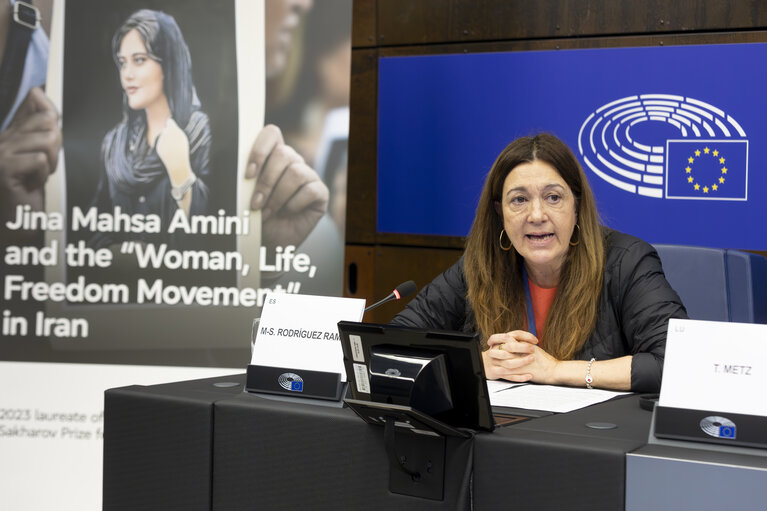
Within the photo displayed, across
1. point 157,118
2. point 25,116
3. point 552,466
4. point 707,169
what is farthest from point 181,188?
point 552,466

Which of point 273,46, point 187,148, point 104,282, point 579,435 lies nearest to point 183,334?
point 104,282

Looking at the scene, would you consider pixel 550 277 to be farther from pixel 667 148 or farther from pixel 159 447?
pixel 667 148

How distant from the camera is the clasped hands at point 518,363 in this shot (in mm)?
1860

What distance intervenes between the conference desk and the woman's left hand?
4.26 ft

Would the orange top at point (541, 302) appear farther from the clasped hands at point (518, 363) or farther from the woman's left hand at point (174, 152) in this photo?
the woman's left hand at point (174, 152)

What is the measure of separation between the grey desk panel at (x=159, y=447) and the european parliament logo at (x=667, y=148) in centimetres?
201

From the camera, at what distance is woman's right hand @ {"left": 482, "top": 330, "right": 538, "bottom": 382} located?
6.11ft

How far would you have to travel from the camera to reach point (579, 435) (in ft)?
4.22

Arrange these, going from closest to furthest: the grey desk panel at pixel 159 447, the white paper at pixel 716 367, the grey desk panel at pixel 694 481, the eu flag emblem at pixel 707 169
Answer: the grey desk panel at pixel 694 481 < the white paper at pixel 716 367 < the grey desk panel at pixel 159 447 < the eu flag emblem at pixel 707 169

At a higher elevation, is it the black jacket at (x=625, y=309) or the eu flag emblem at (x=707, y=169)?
the eu flag emblem at (x=707, y=169)

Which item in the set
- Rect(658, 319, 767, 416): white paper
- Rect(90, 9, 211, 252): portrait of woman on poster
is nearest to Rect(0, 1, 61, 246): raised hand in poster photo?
Rect(90, 9, 211, 252): portrait of woman on poster

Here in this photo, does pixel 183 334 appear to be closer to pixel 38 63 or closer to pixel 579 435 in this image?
pixel 38 63

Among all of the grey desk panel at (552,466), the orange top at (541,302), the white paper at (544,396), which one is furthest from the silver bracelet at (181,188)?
the grey desk panel at (552,466)

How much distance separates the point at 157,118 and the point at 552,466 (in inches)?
83.1
